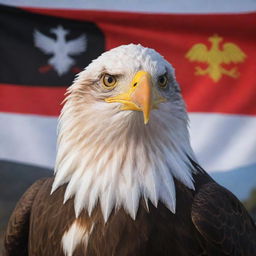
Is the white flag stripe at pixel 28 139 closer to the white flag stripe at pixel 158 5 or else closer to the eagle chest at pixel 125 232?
the white flag stripe at pixel 158 5

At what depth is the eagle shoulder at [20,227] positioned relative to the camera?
7.41 ft

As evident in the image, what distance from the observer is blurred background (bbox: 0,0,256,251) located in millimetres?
3658

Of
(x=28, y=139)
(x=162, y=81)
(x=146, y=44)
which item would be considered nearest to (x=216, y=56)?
(x=146, y=44)

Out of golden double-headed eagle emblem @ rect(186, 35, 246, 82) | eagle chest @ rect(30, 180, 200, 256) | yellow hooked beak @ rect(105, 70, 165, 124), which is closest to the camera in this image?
yellow hooked beak @ rect(105, 70, 165, 124)

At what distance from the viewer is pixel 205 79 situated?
3809 mm

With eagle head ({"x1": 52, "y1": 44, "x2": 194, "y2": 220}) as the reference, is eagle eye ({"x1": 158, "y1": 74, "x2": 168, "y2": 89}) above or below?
above

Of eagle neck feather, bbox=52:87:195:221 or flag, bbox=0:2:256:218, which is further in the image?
flag, bbox=0:2:256:218

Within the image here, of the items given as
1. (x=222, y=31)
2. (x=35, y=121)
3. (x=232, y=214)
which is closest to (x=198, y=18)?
(x=222, y=31)

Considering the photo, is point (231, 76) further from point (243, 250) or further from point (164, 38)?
point (243, 250)

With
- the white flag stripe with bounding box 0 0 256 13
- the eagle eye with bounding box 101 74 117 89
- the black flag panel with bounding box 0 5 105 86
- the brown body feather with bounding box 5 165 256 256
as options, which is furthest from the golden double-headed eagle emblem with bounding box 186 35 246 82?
the eagle eye with bounding box 101 74 117 89

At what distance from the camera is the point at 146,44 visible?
3.79m

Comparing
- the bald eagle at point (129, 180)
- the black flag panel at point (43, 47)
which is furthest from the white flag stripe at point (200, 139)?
the bald eagle at point (129, 180)

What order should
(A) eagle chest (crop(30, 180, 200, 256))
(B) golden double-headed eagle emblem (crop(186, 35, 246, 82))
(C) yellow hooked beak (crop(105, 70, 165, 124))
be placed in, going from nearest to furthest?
(C) yellow hooked beak (crop(105, 70, 165, 124)), (A) eagle chest (crop(30, 180, 200, 256)), (B) golden double-headed eagle emblem (crop(186, 35, 246, 82))

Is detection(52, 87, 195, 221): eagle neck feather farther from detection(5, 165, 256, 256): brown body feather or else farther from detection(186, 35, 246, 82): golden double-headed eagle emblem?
detection(186, 35, 246, 82): golden double-headed eagle emblem
